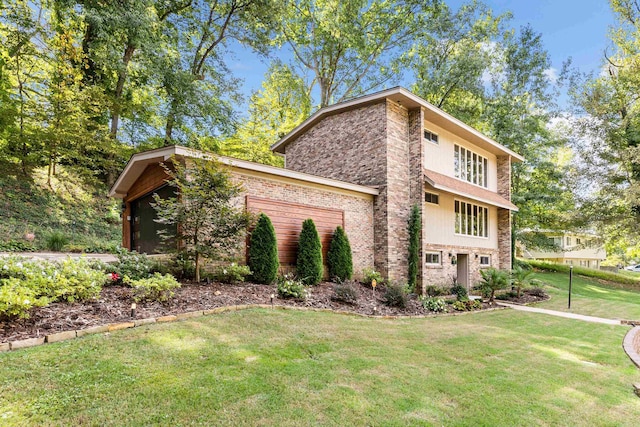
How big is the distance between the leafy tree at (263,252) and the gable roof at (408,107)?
20.4ft

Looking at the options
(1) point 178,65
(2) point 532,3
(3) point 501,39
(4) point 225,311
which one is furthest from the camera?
(3) point 501,39

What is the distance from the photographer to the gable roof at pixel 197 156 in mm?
7969

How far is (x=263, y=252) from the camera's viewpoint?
8672mm

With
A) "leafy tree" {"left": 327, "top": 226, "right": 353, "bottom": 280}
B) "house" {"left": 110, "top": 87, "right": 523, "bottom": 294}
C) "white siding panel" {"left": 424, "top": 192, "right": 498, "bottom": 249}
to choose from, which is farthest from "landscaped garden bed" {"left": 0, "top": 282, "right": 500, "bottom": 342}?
"white siding panel" {"left": 424, "top": 192, "right": 498, "bottom": 249}

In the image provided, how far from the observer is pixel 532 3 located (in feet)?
69.6

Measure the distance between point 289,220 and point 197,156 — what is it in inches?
128

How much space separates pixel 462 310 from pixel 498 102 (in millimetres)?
16643

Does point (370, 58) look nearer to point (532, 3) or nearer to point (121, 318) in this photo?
point (532, 3)

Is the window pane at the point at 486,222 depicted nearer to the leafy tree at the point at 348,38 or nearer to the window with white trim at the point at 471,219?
the window with white trim at the point at 471,219

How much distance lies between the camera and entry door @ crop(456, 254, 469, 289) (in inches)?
611

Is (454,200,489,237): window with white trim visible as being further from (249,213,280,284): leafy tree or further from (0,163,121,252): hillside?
(0,163,121,252): hillside

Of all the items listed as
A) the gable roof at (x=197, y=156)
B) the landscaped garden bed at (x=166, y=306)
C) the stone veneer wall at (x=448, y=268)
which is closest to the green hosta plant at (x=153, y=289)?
the landscaped garden bed at (x=166, y=306)

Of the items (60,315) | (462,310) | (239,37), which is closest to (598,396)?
(462,310)

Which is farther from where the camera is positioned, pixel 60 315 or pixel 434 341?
pixel 434 341
